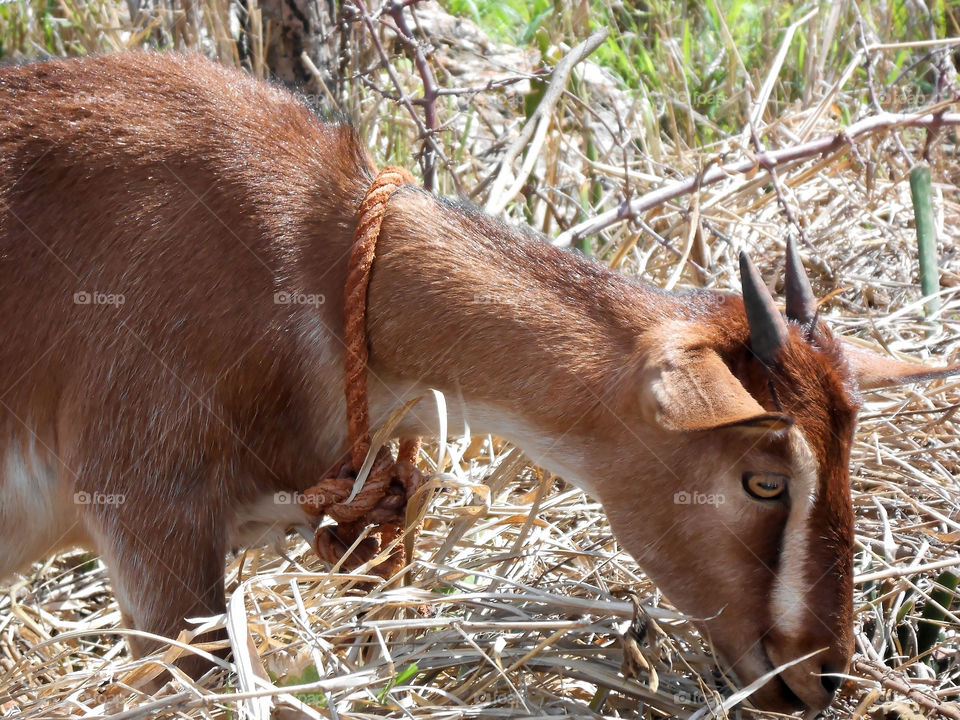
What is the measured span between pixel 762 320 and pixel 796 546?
20.2 inches

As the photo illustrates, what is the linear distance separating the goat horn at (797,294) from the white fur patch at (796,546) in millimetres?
398

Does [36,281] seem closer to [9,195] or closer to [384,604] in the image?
[9,195]

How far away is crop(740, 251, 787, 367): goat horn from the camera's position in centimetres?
247

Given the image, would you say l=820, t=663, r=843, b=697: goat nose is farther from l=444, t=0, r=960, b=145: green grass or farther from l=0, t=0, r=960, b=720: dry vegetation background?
l=444, t=0, r=960, b=145: green grass

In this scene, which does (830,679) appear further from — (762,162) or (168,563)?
(762,162)

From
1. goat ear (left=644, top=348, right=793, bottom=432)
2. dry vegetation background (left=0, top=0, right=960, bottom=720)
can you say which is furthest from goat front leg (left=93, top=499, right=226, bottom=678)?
goat ear (left=644, top=348, right=793, bottom=432)

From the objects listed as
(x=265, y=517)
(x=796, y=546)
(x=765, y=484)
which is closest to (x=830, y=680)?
(x=796, y=546)

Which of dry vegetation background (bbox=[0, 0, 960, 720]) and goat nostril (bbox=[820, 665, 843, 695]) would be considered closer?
goat nostril (bbox=[820, 665, 843, 695])

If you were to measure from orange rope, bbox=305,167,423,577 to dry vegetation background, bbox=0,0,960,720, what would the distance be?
4.9 inches

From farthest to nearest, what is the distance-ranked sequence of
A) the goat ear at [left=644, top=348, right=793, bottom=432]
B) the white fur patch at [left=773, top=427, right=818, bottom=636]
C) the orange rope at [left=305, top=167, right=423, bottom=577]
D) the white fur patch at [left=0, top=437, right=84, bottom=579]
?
the white fur patch at [left=0, top=437, right=84, bottom=579]
the orange rope at [left=305, top=167, right=423, bottom=577]
the white fur patch at [left=773, top=427, right=818, bottom=636]
the goat ear at [left=644, top=348, right=793, bottom=432]

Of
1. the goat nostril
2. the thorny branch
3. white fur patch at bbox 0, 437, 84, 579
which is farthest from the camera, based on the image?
the thorny branch

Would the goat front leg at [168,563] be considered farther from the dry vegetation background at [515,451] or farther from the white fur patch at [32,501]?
the white fur patch at [32,501]

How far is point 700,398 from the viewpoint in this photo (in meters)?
2.31

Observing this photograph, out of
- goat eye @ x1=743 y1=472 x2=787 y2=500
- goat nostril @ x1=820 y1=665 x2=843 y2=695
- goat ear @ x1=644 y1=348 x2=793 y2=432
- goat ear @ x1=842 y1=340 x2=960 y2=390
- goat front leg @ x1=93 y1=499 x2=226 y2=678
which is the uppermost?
goat ear @ x1=644 y1=348 x2=793 y2=432
